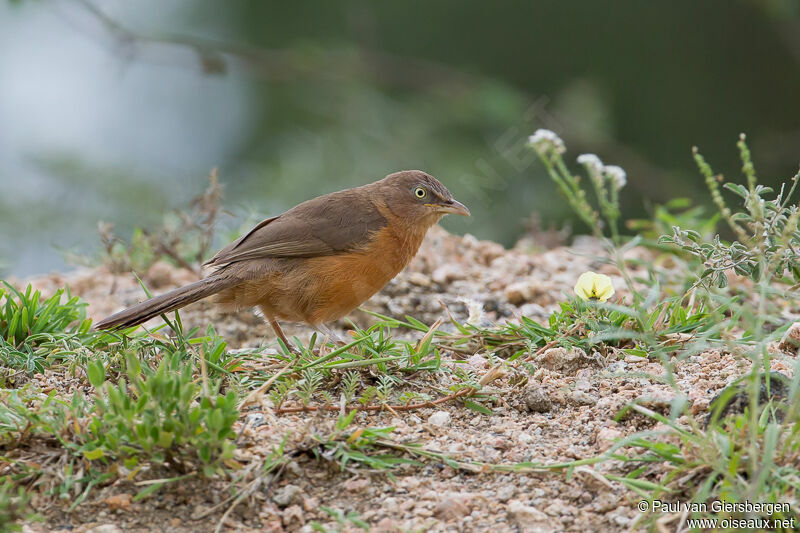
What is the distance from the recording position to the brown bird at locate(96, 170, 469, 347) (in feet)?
15.7

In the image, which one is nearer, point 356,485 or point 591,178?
point 356,485

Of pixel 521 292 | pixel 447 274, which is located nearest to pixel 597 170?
pixel 521 292

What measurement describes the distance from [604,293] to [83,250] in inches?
162

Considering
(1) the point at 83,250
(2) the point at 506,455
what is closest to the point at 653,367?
(2) the point at 506,455

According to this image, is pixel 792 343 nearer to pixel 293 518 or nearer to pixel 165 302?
pixel 293 518

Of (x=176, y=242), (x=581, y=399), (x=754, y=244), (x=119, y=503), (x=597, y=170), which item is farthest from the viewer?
(x=176, y=242)

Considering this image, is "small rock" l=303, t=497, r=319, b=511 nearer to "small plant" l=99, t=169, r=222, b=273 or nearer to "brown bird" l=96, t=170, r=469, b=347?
"brown bird" l=96, t=170, r=469, b=347

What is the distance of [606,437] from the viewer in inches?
129

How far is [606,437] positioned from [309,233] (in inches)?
86.5

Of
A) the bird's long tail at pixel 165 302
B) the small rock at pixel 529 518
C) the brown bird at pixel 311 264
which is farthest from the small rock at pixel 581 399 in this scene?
the bird's long tail at pixel 165 302

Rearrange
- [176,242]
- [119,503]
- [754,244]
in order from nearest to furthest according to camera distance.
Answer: [119,503]
[754,244]
[176,242]

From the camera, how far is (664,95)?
35.7ft

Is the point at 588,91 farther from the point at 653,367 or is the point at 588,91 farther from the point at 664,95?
the point at 653,367

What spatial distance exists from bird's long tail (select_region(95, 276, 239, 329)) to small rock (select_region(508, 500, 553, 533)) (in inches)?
75.9
